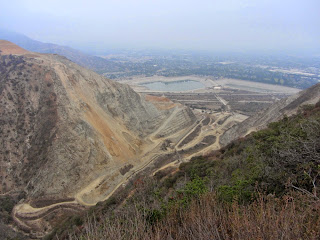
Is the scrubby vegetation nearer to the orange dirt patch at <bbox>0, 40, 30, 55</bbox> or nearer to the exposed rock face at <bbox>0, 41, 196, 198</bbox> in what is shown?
the exposed rock face at <bbox>0, 41, 196, 198</bbox>

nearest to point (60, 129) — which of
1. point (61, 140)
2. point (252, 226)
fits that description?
point (61, 140)

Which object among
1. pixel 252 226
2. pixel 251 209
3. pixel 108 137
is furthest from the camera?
pixel 108 137

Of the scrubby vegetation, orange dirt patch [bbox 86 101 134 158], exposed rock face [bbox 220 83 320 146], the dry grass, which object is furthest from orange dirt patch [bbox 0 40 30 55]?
the dry grass

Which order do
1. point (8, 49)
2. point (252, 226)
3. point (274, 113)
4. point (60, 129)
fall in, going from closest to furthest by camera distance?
1. point (252, 226)
2. point (60, 129)
3. point (274, 113)
4. point (8, 49)

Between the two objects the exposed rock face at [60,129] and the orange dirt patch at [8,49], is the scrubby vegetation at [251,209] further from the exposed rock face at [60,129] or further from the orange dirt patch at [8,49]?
the orange dirt patch at [8,49]

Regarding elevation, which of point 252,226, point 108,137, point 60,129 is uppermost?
point 252,226

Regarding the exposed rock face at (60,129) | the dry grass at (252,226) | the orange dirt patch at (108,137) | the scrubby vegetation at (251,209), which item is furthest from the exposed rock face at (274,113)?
the dry grass at (252,226)

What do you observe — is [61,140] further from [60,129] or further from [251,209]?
[251,209]

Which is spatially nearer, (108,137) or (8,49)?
(108,137)
